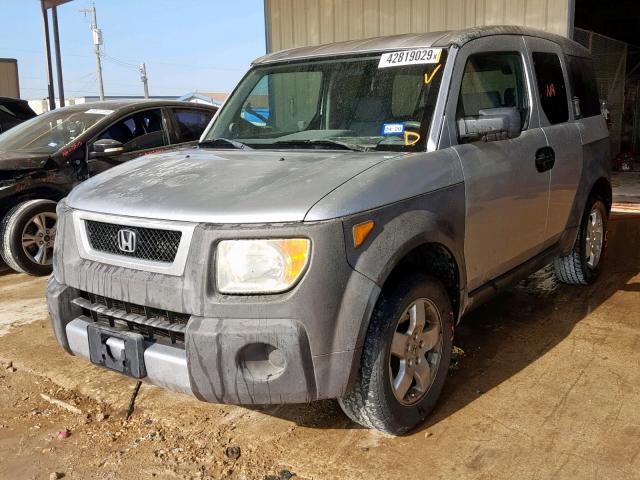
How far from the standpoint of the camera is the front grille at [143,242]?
2545 mm

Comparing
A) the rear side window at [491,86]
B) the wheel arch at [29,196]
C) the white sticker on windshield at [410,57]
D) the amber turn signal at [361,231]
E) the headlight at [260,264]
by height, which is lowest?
the wheel arch at [29,196]

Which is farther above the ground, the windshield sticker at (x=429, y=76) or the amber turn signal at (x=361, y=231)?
the windshield sticker at (x=429, y=76)

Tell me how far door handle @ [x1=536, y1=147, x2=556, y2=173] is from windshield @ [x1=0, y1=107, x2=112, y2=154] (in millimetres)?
4628

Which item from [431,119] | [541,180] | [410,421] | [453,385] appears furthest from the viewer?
[541,180]

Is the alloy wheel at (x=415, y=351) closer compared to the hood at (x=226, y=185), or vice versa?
the hood at (x=226, y=185)

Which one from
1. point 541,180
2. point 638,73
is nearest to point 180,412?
point 541,180

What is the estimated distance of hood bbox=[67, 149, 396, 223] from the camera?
8.05ft

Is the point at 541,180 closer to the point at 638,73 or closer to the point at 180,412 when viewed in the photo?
the point at 180,412

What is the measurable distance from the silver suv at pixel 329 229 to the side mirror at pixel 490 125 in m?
0.01

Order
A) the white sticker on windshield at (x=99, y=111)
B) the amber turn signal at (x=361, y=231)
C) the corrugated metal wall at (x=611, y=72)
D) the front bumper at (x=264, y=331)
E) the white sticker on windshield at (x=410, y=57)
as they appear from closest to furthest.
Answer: the front bumper at (x=264, y=331) < the amber turn signal at (x=361, y=231) < the white sticker on windshield at (x=410, y=57) < the white sticker on windshield at (x=99, y=111) < the corrugated metal wall at (x=611, y=72)

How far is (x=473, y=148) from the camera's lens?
330cm

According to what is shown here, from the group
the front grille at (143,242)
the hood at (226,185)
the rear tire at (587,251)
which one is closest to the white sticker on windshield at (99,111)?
the hood at (226,185)

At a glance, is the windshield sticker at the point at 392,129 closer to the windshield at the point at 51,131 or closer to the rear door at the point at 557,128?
the rear door at the point at 557,128

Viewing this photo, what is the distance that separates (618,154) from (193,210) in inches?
534
